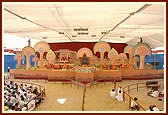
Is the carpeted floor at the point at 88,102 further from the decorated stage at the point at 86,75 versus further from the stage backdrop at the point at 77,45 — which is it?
the stage backdrop at the point at 77,45

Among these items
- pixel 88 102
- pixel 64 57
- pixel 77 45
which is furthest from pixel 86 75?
pixel 77 45

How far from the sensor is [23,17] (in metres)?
7.20

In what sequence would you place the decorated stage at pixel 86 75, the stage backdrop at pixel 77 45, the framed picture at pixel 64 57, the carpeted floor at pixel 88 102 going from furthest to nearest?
the stage backdrop at pixel 77 45 → the framed picture at pixel 64 57 → the decorated stage at pixel 86 75 → the carpeted floor at pixel 88 102

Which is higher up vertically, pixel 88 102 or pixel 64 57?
pixel 64 57

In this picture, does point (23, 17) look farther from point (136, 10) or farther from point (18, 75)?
point (18, 75)

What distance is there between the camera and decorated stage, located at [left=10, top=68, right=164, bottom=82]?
51.0ft

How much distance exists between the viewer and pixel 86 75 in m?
15.3

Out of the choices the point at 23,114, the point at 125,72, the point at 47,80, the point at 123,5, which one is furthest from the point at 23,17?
the point at 125,72

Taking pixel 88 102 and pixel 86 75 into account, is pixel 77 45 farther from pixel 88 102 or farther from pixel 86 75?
pixel 88 102

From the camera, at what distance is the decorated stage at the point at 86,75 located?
15.5 meters

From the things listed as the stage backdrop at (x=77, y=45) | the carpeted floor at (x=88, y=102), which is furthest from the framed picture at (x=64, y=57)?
the carpeted floor at (x=88, y=102)

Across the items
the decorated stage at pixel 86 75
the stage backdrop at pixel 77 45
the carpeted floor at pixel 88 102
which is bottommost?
the carpeted floor at pixel 88 102

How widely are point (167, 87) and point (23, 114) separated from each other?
230 centimetres

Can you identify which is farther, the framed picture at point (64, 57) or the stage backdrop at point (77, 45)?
the stage backdrop at point (77, 45)
